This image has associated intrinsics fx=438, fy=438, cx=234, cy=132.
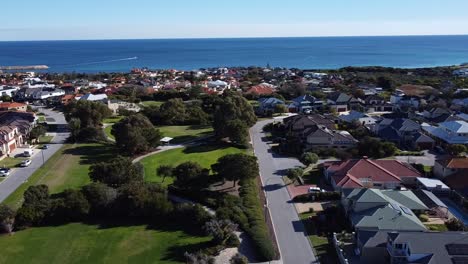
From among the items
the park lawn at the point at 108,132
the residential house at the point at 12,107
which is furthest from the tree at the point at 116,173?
the residential house at the point at 12,107

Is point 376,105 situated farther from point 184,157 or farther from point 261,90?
point 184,157

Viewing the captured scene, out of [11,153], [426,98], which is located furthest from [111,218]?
[426,98]

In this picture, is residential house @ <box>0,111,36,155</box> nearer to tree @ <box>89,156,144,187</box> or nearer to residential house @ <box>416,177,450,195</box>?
tree @ <box>89,156,144,187</box>

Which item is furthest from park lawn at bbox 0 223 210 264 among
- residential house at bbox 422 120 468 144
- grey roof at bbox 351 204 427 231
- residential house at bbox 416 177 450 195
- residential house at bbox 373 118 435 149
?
residential house at bbox 422 120 468 144

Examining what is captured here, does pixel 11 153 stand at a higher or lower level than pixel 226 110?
lower

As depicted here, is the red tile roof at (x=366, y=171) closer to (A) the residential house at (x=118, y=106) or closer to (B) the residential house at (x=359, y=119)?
(B) the residential house at (x=359, y=119)

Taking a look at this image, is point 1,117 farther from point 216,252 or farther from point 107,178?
point 216,252
